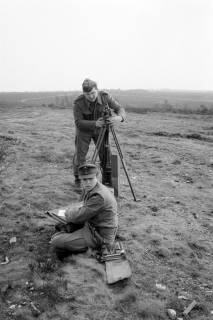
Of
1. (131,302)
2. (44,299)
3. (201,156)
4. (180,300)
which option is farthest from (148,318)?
(201,156)

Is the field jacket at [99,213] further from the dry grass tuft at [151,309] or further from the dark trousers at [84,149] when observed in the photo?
the dark trousers at [84,149]

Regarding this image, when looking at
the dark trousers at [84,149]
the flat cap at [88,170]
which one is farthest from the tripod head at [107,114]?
the flat cap at [88,170]

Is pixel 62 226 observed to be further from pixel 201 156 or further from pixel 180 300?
pixel 201 156

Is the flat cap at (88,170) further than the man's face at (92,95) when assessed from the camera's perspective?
No

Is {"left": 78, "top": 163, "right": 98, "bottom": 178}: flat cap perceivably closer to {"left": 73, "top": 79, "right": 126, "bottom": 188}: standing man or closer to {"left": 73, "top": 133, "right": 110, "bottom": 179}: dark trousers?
{"left": 73, "top": 79, "right": 126, "bottom": 188}: standing man

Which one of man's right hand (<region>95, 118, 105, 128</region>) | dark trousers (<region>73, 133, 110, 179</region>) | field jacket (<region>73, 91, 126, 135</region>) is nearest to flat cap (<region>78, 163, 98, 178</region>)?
man's right hand (<region>95, 118, 105, 128</region>)

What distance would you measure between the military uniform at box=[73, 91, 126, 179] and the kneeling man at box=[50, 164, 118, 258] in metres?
2.06

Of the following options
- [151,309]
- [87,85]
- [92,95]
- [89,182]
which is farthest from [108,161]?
[151,309]

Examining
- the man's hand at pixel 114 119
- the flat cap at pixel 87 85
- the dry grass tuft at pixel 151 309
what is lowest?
the dry grass tuft at pixel 151 309

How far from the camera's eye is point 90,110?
6996 mm

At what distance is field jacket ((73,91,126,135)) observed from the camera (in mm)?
6879

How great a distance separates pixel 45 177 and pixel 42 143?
467cm

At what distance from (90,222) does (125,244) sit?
0.86m

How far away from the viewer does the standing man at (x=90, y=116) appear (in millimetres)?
6645
